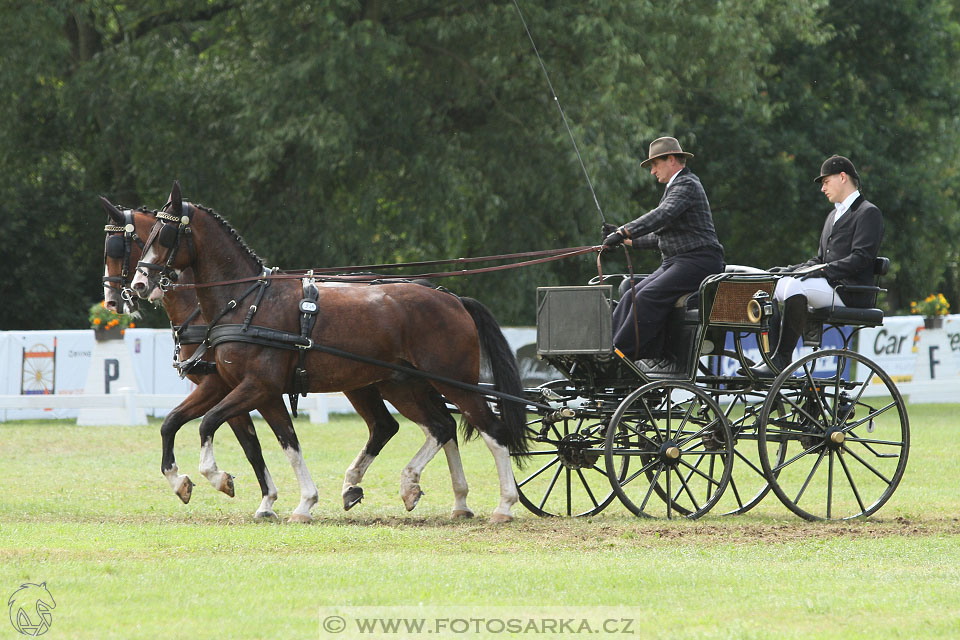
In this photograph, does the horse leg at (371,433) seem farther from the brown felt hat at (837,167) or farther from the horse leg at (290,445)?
the brown felt hat at (837,167)

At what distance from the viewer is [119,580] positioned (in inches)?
236

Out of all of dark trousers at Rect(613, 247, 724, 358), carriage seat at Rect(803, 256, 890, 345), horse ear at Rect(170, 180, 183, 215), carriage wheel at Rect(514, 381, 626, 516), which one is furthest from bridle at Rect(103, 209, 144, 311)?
carriage seat at Rect(803, 256, 890, 345)

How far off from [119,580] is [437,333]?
11.7ft

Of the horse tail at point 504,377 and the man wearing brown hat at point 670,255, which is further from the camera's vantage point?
the horse tail at point 504,377

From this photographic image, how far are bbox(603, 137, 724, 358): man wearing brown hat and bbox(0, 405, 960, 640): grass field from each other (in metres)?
1.31

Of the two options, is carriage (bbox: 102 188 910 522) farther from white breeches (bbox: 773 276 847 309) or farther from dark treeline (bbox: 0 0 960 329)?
dark treeline (bbox: 0 0 960 329)

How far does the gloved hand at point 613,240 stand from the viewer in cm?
847

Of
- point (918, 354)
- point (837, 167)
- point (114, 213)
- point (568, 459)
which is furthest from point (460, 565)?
point (918, 354)

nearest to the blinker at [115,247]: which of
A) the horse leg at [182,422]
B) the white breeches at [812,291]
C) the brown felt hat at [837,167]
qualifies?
the horse leg at [182,422]

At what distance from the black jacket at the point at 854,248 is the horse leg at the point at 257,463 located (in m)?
4.05

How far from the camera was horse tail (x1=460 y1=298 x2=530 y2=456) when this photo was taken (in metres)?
9.02

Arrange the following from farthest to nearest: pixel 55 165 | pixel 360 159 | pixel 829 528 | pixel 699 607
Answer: pixel 55 165 → pixel 360 159 → pixel 829 528 → pixel 699 607

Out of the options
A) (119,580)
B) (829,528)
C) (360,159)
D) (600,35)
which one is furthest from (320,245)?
(119,580)

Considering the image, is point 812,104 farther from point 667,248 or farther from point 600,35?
point 667,248
